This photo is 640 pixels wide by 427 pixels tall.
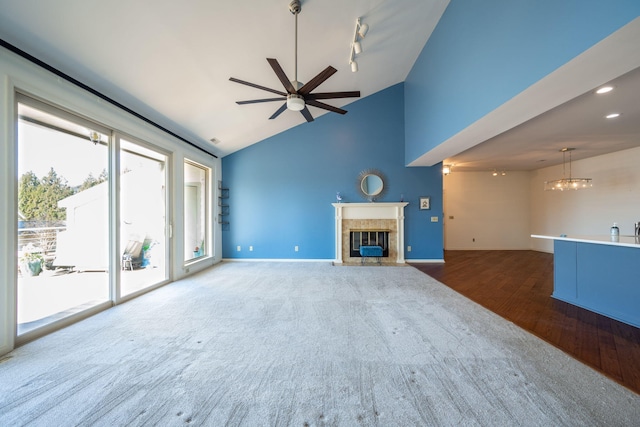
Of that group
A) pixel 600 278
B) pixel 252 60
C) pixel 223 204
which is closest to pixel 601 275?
pixel 600 278

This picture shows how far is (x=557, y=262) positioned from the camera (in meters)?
3.51

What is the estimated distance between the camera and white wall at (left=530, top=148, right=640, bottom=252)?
5.54m

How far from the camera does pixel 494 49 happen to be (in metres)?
2.61

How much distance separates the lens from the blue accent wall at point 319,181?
239 inches

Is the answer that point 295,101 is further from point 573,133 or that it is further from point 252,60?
point 573,133

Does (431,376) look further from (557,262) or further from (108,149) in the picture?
(108,149)

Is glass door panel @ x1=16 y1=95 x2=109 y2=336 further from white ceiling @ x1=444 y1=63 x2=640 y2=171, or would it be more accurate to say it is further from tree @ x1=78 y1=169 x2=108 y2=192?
white ceiling @ x1=444 y1=63 x2=640 y2=171

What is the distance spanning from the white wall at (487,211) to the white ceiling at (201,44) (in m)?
5.04

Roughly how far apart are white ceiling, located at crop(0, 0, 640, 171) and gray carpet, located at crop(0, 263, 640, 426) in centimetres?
242

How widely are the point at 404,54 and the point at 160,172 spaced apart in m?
5.25

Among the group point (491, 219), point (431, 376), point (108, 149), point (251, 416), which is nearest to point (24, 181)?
point (108, 149)

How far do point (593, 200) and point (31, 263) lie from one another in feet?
36.0

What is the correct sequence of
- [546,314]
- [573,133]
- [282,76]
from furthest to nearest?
[573,133], [546,314], [282,76]

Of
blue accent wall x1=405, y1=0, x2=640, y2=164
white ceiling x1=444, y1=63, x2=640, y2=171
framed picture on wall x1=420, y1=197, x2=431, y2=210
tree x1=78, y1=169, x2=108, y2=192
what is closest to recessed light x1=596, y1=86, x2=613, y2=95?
white ceiling x1=444, y1=63, x2=640, y2=171
